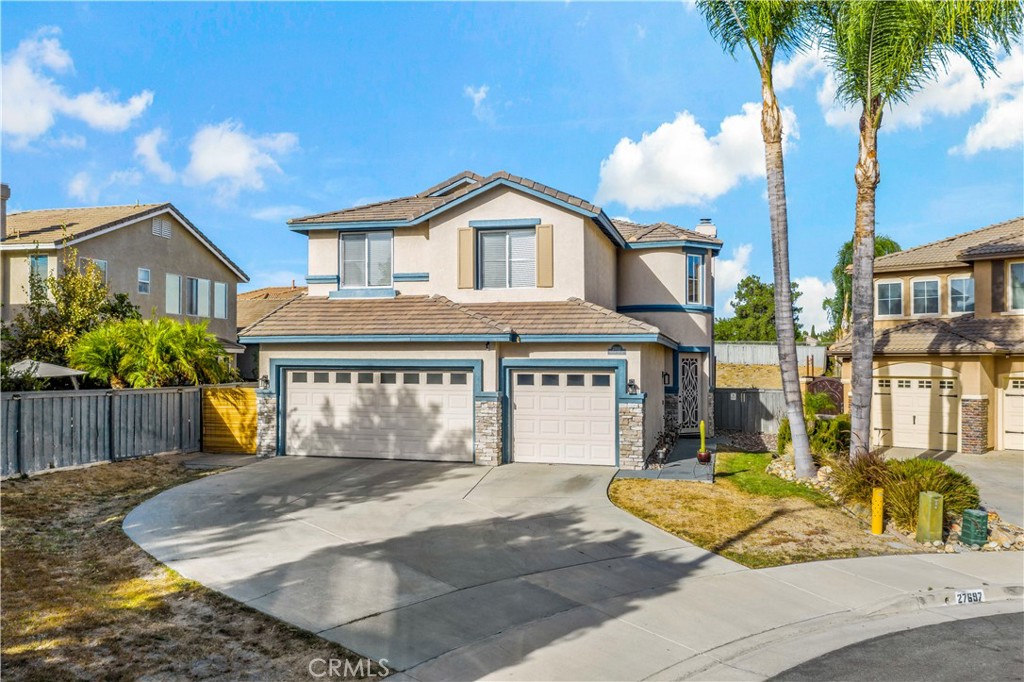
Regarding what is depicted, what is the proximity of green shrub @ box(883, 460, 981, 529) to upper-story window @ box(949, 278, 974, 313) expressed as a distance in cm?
1172

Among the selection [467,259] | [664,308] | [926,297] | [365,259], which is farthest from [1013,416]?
[365,259]

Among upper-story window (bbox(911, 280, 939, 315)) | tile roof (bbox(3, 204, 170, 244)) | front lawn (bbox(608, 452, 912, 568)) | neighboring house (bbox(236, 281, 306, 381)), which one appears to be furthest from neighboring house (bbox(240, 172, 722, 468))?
tile roof (bbox(3, 204, 170, 244))

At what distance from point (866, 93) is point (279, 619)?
1513 centimetres

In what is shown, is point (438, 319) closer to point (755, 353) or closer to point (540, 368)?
point (540, 368)

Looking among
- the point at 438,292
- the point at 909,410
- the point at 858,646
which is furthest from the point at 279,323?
the point at 909,410

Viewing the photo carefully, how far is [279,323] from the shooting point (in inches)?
688

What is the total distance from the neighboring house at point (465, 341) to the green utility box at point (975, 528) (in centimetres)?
624

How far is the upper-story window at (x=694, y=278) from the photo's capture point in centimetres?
2088

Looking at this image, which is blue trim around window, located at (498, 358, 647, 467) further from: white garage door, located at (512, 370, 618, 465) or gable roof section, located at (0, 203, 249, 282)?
gable roof section, located at (0, 203, 249, 282)

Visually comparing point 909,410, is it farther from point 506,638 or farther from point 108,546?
point 108,546

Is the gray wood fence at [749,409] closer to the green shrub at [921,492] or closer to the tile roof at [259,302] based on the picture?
the green shrub at [921,492]

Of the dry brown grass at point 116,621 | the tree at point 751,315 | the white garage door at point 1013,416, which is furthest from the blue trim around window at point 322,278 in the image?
the tree at point 751,315

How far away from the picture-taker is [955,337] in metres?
20.5

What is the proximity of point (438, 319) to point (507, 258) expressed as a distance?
263 centimetres
